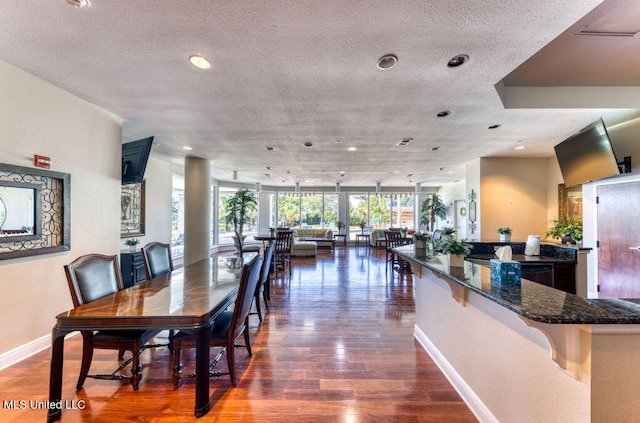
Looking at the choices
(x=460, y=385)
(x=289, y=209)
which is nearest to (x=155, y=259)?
(x=460, y=385)

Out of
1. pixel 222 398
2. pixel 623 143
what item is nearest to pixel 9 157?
pixel 222 398

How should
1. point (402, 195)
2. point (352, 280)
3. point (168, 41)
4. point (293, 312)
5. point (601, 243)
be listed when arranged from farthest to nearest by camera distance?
point (402, 195) → point (352, 280) → point (601, 243) → point (293, 312) → point (168, 41)

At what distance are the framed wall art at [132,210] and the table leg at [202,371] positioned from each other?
13.6 ft

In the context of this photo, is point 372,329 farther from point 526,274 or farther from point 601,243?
point 601,243

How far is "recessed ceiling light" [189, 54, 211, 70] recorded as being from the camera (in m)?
2.04

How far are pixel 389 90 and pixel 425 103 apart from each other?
553 millimetres

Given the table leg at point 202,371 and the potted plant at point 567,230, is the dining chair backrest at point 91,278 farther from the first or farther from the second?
the potted plant at point 567,230

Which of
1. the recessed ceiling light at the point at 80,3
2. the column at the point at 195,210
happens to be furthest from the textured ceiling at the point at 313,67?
the column at the point at 195,210

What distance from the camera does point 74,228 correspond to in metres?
2.82

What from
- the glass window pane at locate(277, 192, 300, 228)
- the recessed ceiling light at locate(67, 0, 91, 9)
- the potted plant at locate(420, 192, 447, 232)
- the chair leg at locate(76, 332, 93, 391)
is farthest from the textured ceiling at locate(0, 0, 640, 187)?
the glass window pane at locate(277, 192, 300, 228)

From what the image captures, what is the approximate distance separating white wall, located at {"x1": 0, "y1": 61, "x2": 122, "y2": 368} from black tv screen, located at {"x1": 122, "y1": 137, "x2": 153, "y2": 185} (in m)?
0.20

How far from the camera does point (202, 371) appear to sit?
5.57 ft

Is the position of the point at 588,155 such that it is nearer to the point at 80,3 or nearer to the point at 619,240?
the point at 619,240

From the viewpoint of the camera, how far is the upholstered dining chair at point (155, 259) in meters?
2.66
